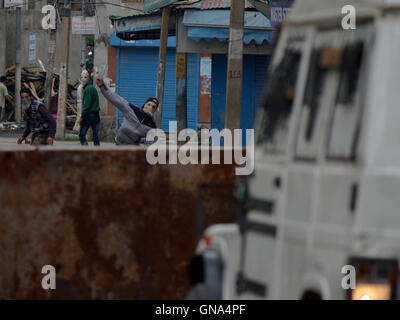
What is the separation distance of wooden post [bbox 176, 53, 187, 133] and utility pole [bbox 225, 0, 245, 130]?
7.70 m

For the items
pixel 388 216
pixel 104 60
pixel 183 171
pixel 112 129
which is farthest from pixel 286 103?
pixel 104 60

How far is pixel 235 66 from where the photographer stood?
52.0ft

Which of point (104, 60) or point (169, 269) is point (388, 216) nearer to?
point (169, 269)

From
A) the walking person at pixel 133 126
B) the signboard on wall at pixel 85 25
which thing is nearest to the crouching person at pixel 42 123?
the walking person at pixel 133 126

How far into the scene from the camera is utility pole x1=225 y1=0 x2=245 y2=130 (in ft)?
51.4

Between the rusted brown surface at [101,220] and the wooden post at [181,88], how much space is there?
17338 mm

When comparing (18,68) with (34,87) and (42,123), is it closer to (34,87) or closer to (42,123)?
(34,87)

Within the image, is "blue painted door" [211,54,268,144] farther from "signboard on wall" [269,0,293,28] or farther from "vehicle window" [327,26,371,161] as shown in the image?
"vehicle window" [327,26,371,161]

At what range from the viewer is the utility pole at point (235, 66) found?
15672 mm

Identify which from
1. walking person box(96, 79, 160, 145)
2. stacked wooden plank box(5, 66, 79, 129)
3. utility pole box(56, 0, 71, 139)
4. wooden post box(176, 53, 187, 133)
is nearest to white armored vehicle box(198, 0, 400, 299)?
walking person box(96, 79, 160, 145)

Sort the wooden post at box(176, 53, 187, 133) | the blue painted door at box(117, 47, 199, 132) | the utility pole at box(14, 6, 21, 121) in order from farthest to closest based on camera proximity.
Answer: the utility pole at box(14, 6, 21, 121) → the blue painted door at box(117, 47, 199, 132) → the wooden post at box(176, 53, 187, 133)

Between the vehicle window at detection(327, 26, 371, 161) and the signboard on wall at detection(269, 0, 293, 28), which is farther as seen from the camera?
the signboard on wall at detection(269, 0, 293, 28)

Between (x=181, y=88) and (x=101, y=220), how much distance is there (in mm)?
18332

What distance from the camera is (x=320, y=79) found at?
14.2ft
